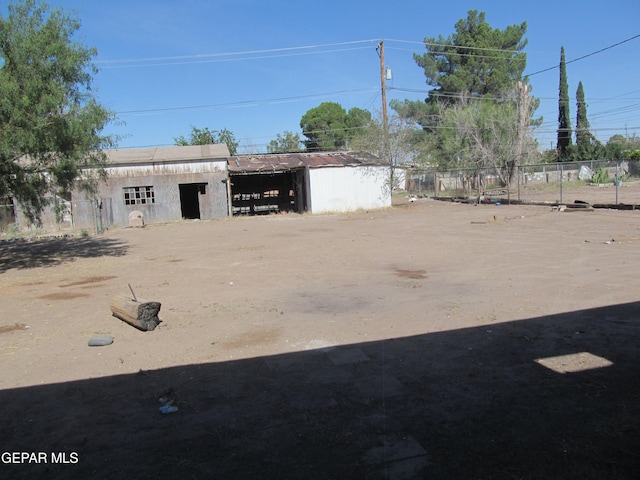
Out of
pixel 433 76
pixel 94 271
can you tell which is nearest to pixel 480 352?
pixel 94 271

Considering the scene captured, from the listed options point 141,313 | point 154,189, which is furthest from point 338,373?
point 154,189

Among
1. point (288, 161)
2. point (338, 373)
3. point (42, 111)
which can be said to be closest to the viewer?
point (338, 373)

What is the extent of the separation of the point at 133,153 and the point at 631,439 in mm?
34675

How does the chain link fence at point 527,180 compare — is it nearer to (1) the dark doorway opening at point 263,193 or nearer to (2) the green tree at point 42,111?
(1) the dark doorway opening at point 263,193

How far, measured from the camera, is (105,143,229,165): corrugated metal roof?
1204 inches

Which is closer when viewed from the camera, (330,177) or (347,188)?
(330,177)

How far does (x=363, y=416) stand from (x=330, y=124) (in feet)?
211

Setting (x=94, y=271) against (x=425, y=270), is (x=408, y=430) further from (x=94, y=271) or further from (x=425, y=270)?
(x=94, y=271)

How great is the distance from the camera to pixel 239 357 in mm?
5781

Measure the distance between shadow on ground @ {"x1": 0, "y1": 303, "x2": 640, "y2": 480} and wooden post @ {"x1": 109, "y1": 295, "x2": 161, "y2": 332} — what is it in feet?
5.90

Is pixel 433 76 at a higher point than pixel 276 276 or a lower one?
higher

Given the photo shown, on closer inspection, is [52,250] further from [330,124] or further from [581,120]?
[581,120]

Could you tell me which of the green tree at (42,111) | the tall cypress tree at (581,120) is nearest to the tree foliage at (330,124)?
the tall cypress tree at (581,120)

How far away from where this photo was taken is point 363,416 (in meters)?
4.09
